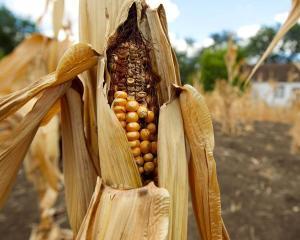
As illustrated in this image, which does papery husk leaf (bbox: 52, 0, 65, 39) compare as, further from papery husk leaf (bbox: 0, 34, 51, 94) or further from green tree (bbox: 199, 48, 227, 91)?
green tree (bbox: 199, 48, 227, 91)

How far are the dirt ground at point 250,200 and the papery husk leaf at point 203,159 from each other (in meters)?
1.95

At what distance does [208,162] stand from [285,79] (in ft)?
83.8

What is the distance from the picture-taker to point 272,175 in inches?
156

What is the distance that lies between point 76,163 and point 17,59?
82cm

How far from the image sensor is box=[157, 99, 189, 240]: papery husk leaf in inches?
22.6

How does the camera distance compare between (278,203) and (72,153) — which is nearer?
(72,153)

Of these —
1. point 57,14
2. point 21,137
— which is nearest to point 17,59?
point 57,14

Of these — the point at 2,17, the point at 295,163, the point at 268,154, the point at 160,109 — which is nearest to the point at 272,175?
the point at 295,163

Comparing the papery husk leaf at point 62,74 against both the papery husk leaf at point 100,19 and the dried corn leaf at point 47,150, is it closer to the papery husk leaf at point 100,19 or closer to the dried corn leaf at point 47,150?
the papery husk leaf at point 100,19

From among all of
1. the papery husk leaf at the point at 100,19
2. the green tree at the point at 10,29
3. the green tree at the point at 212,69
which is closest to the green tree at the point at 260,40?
the green tree at the point at 212,69

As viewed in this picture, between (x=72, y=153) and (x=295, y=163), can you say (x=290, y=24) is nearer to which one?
(x=72, y=153)

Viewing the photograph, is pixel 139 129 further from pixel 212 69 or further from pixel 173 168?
pixel 212 69

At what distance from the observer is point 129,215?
53 centimetres

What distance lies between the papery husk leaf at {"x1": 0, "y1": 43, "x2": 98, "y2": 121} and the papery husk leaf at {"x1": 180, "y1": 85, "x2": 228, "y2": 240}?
0.56 ft
